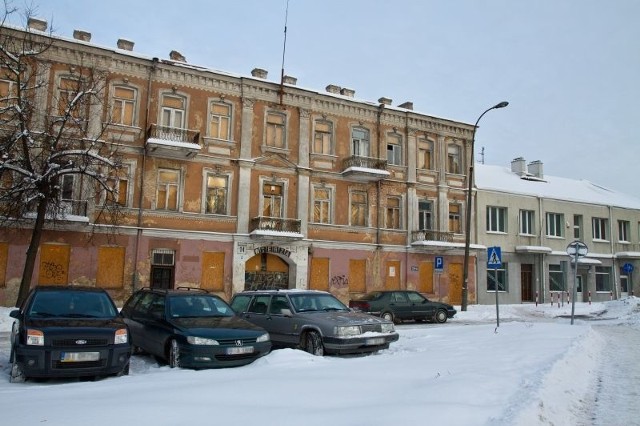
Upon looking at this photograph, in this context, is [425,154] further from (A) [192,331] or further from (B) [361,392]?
(B) [361,392]

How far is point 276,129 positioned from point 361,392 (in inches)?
918

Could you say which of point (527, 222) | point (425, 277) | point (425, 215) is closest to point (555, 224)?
point (527, 222)

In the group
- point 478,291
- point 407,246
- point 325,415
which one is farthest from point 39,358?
point 478,291

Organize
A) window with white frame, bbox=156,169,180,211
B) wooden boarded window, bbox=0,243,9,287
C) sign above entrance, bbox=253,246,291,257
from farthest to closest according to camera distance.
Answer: sign above entrance, bbox=253,246,291,257 < window with white frame, bbox=156,169,180,211 < wooden boarded window, bbox=0,243,9,287

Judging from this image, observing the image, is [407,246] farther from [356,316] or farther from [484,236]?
[356,316]

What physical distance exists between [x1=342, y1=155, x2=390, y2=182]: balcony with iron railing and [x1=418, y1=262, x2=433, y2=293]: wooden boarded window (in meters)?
6.11

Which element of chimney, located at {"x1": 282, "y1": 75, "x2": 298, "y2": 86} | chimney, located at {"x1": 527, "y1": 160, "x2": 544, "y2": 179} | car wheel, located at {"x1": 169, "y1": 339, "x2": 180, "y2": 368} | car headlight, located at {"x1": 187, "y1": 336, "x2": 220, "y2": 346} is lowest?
car wheel, located at {"x1": 169, "y1": 339, "x2": 180, "y2": 368}

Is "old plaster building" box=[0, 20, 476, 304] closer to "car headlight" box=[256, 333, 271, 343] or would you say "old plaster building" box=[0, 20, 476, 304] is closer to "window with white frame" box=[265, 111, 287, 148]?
"window with white frame" box=[265, 111, 287, 148]

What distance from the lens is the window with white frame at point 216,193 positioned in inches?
1071

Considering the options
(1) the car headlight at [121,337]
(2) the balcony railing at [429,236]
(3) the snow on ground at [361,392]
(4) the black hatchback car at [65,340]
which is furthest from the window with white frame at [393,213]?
(1) the car headlight at [121,337]

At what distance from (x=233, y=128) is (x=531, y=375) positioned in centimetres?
2209

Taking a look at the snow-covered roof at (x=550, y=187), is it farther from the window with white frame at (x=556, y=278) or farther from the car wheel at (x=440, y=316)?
the car wheel at (x=440, y=316)

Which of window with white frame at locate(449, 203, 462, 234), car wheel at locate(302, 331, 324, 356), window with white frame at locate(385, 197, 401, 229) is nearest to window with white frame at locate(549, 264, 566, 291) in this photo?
window with white frame at locate(449, 203, 462, 234)

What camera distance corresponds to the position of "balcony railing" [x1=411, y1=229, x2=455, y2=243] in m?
32.1
